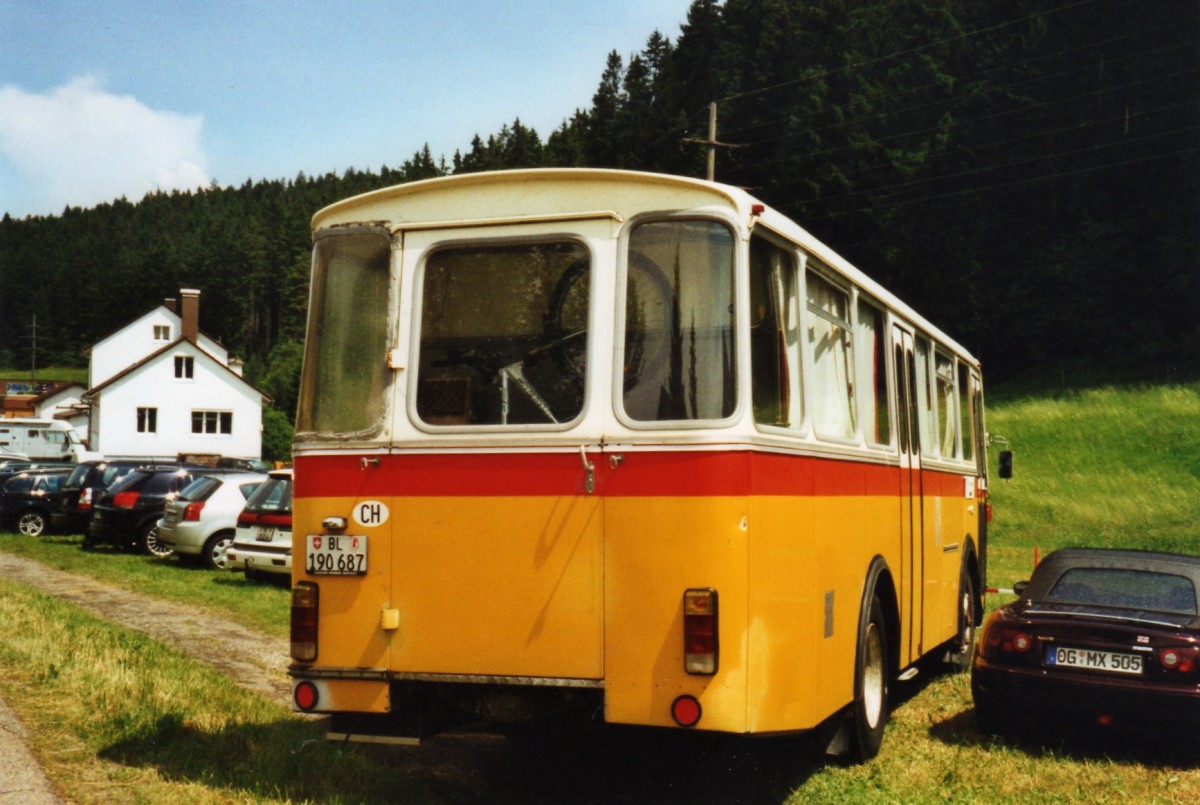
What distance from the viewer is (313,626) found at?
6570 millimetres

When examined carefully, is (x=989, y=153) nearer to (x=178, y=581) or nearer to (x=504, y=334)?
(x=178, y=581)

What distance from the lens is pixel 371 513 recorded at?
6.55 m

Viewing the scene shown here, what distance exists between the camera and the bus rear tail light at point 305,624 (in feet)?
21.6

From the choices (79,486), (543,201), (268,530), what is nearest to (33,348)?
(79,486)

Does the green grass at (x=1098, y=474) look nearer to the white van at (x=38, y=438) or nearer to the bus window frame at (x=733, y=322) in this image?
the bus window frame at (x=733, y=322)

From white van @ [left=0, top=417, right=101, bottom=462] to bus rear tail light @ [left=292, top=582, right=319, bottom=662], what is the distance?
188ft

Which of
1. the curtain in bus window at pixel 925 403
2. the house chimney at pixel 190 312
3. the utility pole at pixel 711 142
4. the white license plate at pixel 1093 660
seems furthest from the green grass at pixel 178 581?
the house chimney at pixel 190 312

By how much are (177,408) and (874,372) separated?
241 ft

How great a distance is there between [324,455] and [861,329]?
139 inches

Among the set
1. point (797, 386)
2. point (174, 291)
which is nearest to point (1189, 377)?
point (797, 386)

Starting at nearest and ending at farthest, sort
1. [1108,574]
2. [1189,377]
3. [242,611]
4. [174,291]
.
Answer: [1108,574]
[242,611]
[1189,377]
[174,291]

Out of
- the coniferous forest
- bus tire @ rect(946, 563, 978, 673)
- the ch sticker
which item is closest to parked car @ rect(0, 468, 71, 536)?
bus tire @ rect(946, 563, 978, 673)

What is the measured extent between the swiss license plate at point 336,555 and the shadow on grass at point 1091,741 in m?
4.77

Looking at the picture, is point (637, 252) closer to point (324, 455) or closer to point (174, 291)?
point (324, 455)
